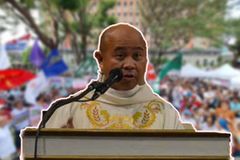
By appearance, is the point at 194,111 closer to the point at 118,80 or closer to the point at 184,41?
the point at 118,80

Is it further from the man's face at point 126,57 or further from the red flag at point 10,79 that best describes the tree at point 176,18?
the man's face at point 126,57

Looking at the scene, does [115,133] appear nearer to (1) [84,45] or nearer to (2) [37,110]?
(2) [37,110]

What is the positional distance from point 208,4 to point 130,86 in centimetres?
3278

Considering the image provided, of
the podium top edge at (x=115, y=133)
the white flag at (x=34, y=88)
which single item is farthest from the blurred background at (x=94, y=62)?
the podium top edge at (x=115, y=133)

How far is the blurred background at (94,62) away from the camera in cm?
1240

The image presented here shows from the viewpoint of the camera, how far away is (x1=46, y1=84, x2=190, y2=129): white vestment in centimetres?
222

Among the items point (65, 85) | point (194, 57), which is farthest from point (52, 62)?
point (194, 57)

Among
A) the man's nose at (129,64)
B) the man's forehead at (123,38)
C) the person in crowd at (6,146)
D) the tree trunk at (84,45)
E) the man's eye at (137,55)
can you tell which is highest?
the tree trunk at (84,45)

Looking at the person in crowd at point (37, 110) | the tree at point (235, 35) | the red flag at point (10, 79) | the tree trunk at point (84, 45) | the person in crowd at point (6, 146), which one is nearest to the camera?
the person in crowd at point (6, 146)

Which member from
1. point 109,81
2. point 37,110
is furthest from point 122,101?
point 37,110

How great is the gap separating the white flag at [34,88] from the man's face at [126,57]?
11973 millimetres

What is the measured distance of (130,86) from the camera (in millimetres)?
2223

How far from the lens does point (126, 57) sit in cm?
216

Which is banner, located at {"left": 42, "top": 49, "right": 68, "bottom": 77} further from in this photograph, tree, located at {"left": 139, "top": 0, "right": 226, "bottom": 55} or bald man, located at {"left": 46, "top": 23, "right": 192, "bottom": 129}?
tree, located at {"left": 139, "top": 0, "right": 226, "bottom": 55}
